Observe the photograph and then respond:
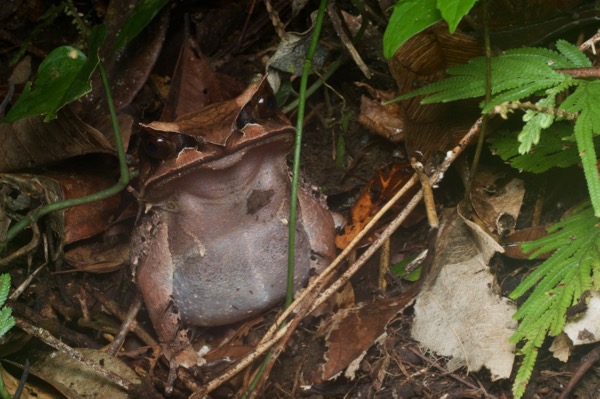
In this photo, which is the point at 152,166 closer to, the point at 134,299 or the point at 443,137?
the point at 134,299

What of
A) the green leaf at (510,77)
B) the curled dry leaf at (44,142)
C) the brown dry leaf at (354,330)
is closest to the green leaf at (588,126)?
the green leaf at (510,77)

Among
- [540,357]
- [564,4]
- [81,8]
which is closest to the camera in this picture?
[540,357]

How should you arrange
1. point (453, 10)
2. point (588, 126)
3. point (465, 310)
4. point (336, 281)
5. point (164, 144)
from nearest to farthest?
point (453, 10) < point (588, 126) < point (465, 310) < point (164, 144) < point (336, 281)

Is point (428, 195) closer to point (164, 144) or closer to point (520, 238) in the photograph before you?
point (520, 238)

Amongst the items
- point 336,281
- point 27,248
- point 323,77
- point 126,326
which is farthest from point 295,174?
point 27,248

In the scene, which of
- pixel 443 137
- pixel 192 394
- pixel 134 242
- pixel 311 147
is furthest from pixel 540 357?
pixel 134 242

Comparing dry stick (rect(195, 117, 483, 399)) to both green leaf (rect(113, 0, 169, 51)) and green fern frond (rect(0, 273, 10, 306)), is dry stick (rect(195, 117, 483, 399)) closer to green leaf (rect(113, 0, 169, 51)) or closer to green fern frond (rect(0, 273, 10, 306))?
green fern frond (rect(0, 273, 10, 306))

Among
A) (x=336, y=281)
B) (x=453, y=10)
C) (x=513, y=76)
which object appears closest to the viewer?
(x=453, y=10)

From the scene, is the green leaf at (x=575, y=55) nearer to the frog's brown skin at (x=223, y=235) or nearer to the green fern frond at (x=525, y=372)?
the green fern frond at (x=525, y=372)
